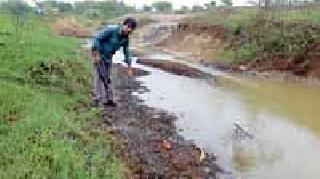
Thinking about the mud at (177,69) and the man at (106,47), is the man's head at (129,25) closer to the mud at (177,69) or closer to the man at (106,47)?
the man at (106,47)

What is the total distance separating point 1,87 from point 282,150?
5129mm

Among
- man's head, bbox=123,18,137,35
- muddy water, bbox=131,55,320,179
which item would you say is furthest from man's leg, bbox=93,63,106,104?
muddy water, bbox=131,55,320,179

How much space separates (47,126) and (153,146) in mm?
2391

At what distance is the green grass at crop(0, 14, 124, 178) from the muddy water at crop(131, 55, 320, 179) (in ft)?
7.48

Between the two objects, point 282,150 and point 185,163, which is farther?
point 282,150

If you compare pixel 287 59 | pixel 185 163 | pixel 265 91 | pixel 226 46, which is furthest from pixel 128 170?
pixel 226 46

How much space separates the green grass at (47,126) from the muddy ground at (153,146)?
38 centimetres

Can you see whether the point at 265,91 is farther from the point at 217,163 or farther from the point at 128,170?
the point at 128,170

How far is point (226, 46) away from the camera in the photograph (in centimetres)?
3053

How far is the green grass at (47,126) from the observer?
6586 mm

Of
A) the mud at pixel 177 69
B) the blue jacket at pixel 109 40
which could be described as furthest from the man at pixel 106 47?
the mud at pixel 177 69

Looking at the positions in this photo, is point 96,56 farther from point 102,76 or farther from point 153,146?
point 153,146

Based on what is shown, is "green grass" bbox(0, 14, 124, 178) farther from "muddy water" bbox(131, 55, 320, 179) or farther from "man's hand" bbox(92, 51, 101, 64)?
"muddy water" bbox(131, 55, 320, 179)

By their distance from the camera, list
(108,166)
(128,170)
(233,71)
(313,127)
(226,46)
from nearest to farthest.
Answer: (108,166)
(128,170)
(313,127)
(233,71)
(226,46)
